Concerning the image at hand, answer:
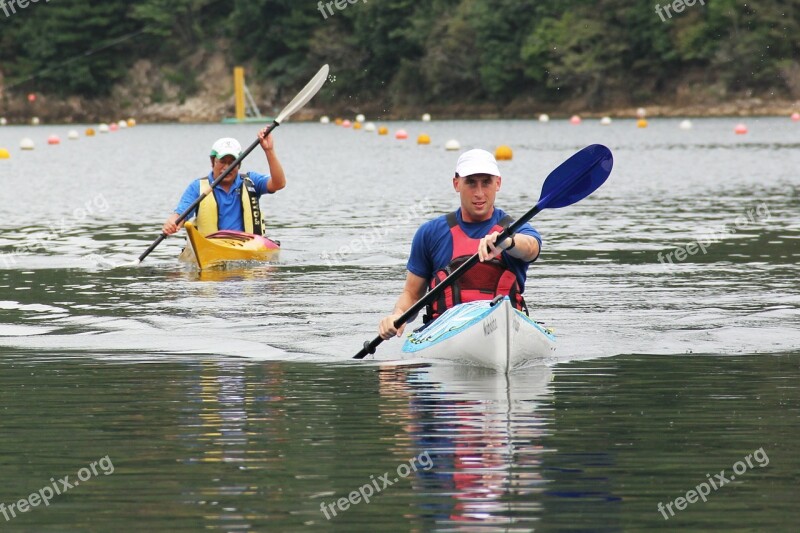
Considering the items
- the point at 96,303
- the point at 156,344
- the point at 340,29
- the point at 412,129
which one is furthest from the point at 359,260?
the point at 340,29

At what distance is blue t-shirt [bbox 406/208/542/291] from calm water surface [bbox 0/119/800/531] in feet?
2.31

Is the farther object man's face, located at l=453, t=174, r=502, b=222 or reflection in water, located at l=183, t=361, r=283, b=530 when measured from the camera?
man's face, located at l=453, t=174, r=502, b=222

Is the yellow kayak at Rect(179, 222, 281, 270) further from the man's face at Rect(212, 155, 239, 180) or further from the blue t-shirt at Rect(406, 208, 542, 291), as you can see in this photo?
the blue t-shirt at Rect(406, 208, 542, 291)

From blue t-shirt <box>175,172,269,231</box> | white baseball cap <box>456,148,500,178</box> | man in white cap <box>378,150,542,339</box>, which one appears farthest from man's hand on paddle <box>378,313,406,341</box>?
blue t-shirt <box>175,172,269,231</box>

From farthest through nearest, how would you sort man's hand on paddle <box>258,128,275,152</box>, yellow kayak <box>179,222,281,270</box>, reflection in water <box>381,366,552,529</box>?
yellow kayak <box>179,222,281,270</box>, man's hand on paddle <box>258,128,275,152</box>, reflection in water <box>381,366,552,529</box>

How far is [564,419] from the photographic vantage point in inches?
352

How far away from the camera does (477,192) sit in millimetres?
10781

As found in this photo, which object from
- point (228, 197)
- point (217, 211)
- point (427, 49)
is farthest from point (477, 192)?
point (427, 49)

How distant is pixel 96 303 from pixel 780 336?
6490 mm

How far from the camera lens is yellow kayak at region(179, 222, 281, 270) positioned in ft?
59.2

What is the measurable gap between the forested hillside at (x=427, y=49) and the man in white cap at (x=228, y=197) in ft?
217

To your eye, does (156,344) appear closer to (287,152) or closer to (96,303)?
(96,303)

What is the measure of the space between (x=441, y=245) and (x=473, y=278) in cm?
33

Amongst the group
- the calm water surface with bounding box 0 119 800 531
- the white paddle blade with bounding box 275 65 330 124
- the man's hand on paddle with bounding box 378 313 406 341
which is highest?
the white paddle blade with bounding box 275 65 330 124
